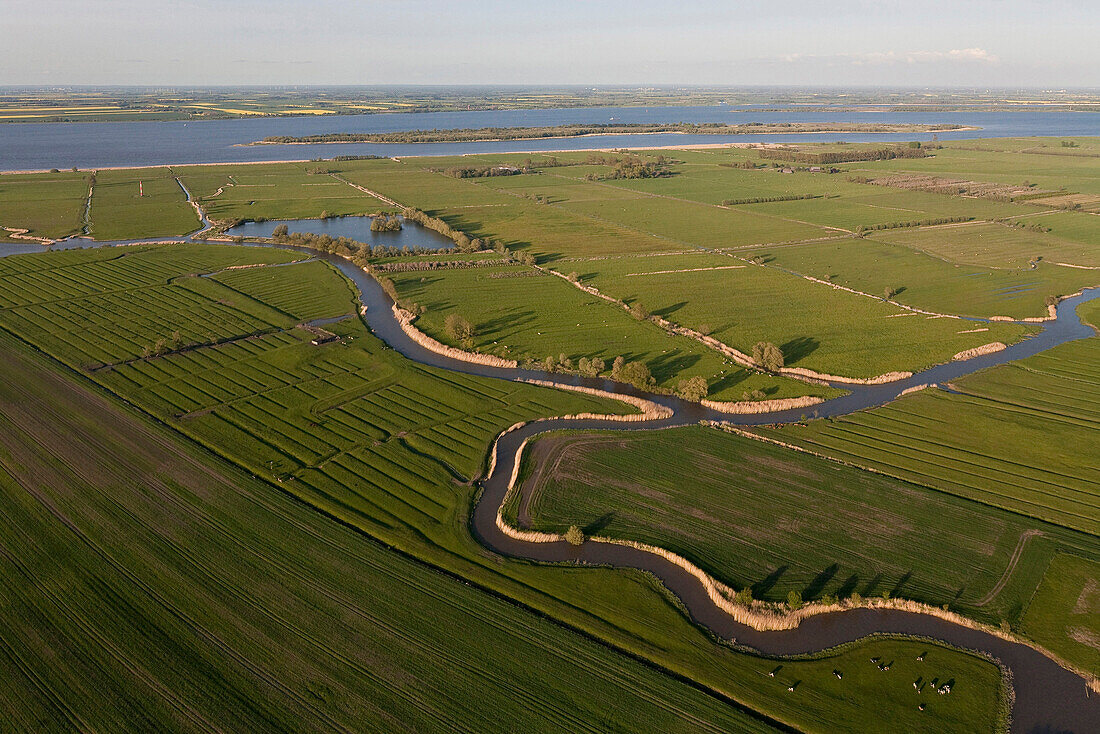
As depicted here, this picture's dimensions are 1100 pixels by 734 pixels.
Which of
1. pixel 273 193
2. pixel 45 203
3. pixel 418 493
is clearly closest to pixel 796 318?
pixel 418 493

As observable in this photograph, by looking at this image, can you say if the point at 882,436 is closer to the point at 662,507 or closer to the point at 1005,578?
the point at 1005,578

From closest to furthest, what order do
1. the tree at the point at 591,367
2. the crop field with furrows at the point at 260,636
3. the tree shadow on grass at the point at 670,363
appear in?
the crop field with furrows at the point at 260,636, the tree at the point at 591,367, the tree shadow on grass at the point at 670,363

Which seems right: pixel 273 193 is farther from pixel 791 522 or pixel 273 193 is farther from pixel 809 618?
pixel 809 618

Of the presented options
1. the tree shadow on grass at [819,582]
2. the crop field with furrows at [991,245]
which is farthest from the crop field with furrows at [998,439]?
the crop field with furrows at [991,245]

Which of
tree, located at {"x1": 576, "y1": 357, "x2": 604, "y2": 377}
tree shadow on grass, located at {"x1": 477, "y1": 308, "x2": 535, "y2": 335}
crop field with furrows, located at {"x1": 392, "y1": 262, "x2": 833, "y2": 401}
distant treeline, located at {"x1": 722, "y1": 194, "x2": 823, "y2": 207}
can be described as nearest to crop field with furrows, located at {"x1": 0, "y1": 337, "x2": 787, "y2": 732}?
tree, located at {"x1": 576, "y1": 357, "x2": 604, "y2": 377}

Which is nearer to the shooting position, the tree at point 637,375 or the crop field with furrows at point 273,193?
the tree at point 637,375

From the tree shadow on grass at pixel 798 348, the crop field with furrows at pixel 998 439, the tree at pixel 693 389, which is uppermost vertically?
the tree shadow on grass at pixel 798 348

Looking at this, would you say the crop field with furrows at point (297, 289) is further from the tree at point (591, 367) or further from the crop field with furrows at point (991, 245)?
the crop field with furrows at point (991, 245)
